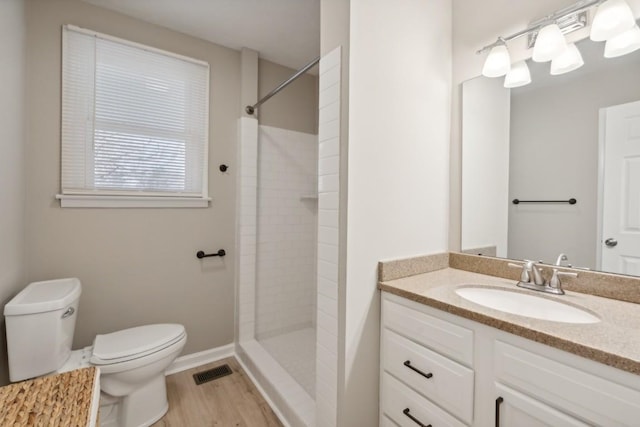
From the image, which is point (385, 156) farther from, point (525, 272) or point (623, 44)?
point (623, 44)

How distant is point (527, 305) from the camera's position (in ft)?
4.01

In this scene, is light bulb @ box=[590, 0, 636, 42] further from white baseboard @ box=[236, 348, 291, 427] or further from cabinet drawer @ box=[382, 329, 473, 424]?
white baseboard @ box=[236, 348, 291, 427]

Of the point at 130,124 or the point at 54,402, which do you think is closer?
the point at 54,402

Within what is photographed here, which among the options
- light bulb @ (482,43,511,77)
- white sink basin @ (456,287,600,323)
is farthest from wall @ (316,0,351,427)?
light bulb @ (482,43,511,77)

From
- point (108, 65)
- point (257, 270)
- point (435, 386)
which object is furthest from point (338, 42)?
point (257, 270)

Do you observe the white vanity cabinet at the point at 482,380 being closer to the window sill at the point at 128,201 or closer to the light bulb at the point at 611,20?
the light bulb at the point at 611,20

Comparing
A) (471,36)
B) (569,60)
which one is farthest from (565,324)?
(471,36)

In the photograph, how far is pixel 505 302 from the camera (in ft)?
4.19

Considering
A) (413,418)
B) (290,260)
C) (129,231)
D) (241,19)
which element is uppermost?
(241,19)

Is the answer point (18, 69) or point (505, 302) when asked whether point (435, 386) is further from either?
point (18, 69)

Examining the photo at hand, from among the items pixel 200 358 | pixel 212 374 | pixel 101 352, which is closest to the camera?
pixel 101 352

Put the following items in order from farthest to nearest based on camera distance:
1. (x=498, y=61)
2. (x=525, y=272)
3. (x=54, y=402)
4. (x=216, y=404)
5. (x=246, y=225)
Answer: (x=246, y=225) < (x=216, y=404) < (x=498, y=61) < (x=525, y=272) < (x=54, y=402)

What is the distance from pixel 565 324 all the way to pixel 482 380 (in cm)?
32

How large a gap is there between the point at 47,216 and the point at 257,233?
138cm
